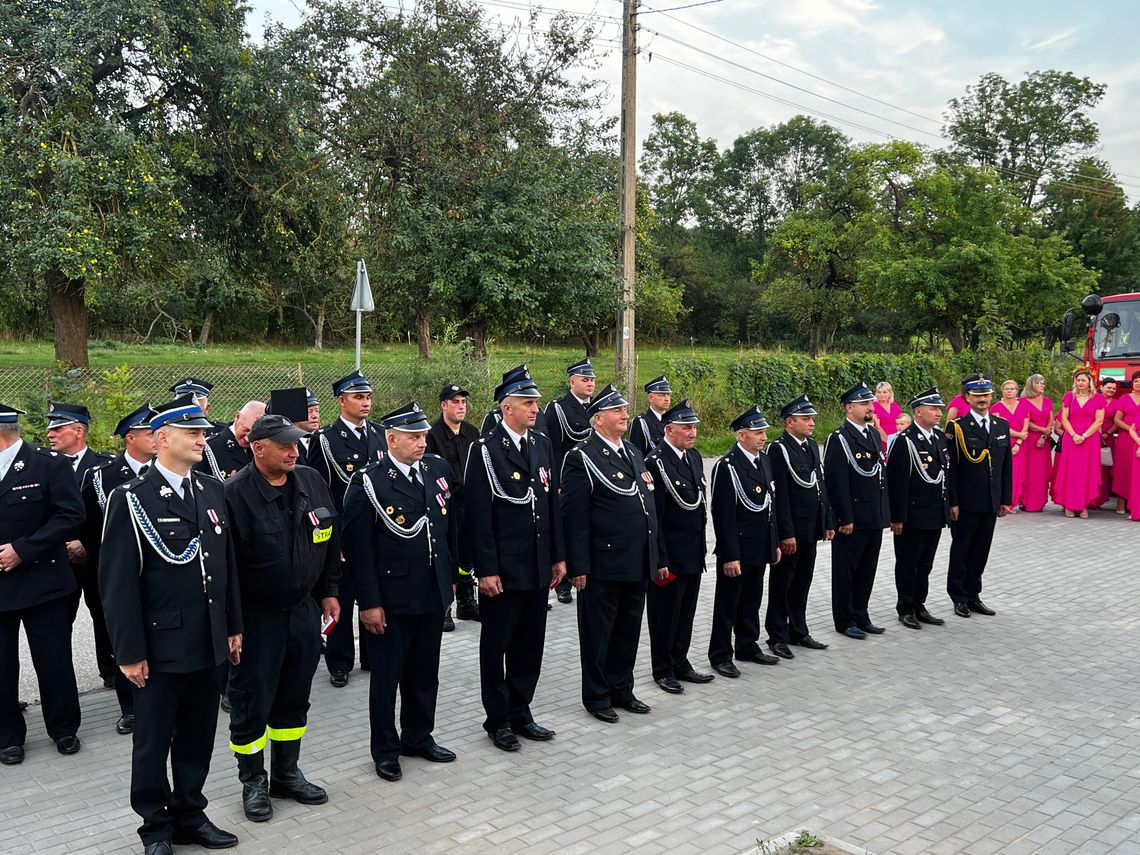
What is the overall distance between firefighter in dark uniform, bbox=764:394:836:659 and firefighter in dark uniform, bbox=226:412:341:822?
3.86 metres

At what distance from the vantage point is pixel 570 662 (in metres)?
7.51

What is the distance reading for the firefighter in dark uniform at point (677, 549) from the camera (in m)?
6.90

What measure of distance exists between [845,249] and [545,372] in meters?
32.6

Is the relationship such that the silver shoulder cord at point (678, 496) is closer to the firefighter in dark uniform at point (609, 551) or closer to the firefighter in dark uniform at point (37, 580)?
the firefighter in dark uniform at point (609, 551)

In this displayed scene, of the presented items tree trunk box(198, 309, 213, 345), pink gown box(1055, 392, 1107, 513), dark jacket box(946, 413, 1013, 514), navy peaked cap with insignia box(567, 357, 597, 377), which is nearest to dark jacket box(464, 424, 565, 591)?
navy peaked cap with insignia box(567, 357, 597, 377)

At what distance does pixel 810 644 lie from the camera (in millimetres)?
7898

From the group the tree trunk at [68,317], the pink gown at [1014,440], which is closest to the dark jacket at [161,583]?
the pink gown at [1014,440]

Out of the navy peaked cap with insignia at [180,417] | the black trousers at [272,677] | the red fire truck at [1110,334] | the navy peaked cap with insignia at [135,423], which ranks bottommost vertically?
the black trousers at [272,677]

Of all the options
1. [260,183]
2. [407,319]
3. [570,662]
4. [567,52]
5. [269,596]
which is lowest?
[570,662]

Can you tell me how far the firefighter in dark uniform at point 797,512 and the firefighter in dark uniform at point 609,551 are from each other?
150 cm

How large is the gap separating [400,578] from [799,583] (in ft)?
12.2

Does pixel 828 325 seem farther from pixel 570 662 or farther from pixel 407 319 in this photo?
pixel 570 662

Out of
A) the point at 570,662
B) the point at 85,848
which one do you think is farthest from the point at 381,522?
the point at 570,662

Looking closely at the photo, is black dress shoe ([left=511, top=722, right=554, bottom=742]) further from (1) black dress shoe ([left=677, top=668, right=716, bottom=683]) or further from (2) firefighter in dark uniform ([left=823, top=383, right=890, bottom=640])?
(2) firefighter in dark uniform ([left=823, top=383, right=890, bottom=640])
